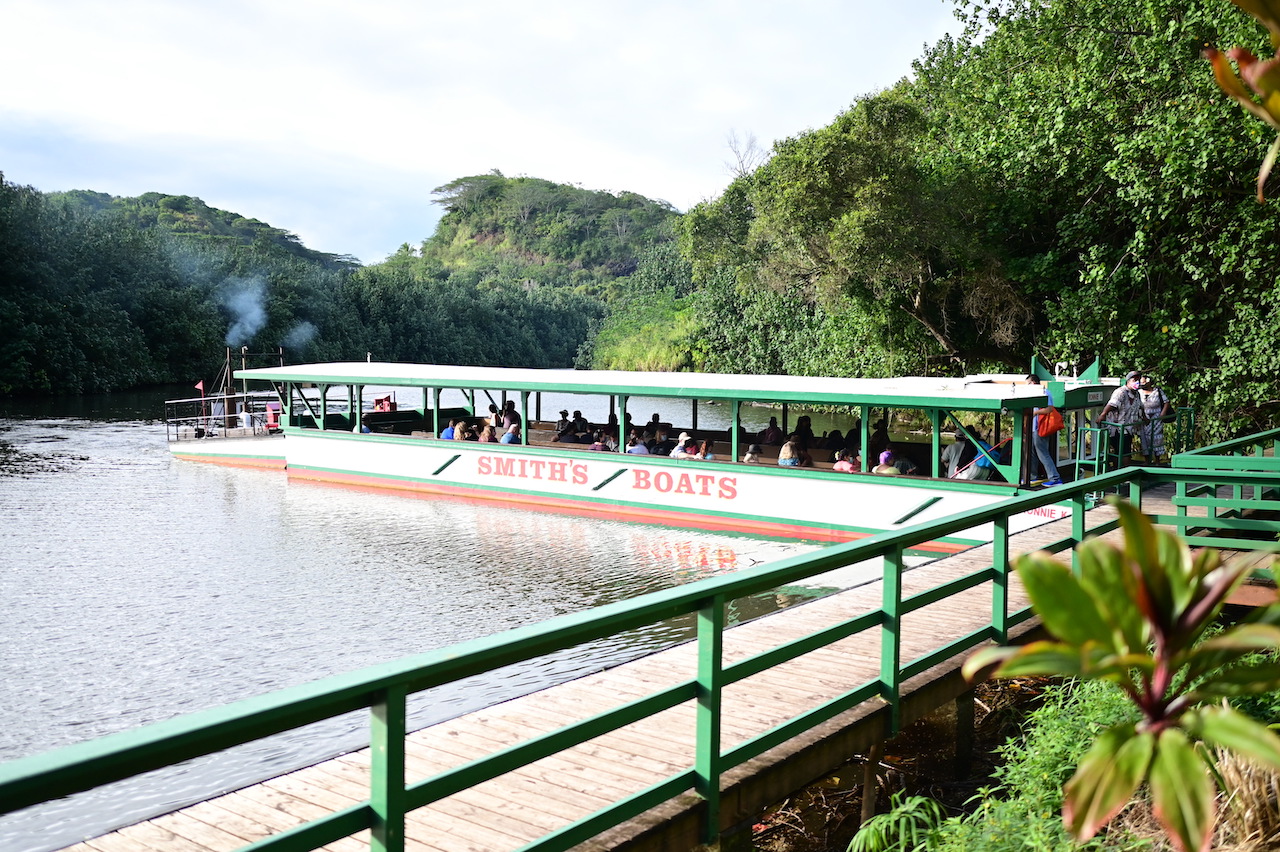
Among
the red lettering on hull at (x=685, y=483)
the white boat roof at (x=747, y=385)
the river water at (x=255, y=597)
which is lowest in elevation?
the river water at (x=255, y=597)

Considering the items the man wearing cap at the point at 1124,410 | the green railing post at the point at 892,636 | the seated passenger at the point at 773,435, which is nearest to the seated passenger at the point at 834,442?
the seated passenger at the point at 773,435

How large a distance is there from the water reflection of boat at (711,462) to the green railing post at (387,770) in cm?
1099

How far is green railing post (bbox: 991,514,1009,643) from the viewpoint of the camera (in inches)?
250

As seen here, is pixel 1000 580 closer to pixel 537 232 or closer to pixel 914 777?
pixel 914 777

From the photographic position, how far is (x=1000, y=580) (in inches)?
261

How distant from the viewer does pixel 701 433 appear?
2014 centimetres

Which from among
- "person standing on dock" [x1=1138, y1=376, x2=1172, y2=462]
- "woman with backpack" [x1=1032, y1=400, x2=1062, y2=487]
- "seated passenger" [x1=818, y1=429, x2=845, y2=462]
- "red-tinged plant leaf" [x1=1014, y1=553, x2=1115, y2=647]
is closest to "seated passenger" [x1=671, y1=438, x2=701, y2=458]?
"seated passenger" [x1=818, y1=429, x2=845, y2=462]

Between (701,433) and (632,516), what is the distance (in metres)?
3.31

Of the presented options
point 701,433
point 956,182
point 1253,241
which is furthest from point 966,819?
point 956,182

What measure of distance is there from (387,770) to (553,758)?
6.63 feet

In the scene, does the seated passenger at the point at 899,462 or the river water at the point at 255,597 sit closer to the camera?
the river water at the point at 255,597

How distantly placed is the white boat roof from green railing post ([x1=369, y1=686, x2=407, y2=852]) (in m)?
11.8

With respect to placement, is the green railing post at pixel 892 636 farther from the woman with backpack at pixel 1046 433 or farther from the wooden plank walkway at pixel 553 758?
the woman with backpack at pixel 1046 433

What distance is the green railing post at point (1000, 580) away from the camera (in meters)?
6.34
